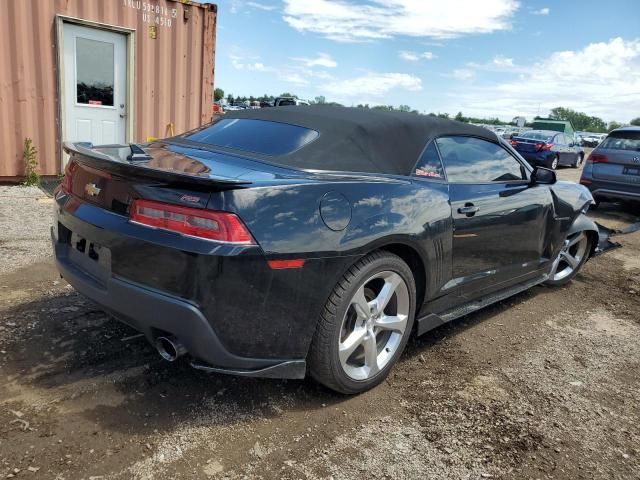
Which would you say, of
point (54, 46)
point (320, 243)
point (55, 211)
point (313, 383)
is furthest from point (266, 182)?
point (54, 46)

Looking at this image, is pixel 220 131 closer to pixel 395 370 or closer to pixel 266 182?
pixel 266 182

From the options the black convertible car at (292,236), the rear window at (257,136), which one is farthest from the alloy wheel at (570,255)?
the rear window at (257,136)

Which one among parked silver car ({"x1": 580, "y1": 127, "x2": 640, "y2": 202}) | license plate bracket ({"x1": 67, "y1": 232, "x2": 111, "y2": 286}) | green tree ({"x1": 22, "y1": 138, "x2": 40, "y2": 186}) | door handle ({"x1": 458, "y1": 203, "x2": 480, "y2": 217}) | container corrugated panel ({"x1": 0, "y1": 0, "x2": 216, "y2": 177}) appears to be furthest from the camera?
parked silver car ({"x1": 580, "y1": 127, "x2": 640, "y2": 202})

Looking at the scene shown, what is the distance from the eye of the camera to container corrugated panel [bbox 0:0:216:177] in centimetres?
705

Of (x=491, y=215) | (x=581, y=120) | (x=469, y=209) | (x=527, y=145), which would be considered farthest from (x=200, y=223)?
(x=581, y=120)

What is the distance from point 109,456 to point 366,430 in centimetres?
117

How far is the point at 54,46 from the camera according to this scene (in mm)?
7309

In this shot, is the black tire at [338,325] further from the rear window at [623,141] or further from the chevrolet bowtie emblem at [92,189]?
the rear window at [623,141]

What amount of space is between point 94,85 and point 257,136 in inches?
233

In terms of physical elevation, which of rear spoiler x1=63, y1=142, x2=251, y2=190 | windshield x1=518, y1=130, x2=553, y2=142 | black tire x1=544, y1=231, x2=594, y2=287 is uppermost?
windshield x1=518, y1=130, x2=553, y2=142

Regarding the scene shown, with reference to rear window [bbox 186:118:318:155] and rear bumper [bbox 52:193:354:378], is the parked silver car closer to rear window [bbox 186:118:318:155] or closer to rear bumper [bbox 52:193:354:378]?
rear window [bbox 186:118:318:155]

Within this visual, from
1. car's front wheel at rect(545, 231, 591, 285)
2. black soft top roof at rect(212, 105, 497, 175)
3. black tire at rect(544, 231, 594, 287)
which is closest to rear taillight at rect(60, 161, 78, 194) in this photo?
black soft top roof at rect(212, 105, 497, 175)

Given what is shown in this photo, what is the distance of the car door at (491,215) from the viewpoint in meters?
3.29

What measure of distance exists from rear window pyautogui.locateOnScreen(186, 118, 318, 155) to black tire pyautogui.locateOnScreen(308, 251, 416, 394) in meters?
0.80
